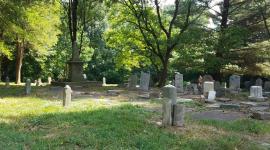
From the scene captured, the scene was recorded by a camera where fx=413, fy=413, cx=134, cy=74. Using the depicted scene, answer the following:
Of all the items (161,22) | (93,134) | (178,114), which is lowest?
(93,134)

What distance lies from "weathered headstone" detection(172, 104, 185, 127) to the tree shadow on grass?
0.61 metres

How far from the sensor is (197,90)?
22.3 meters

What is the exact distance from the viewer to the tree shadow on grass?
846cm

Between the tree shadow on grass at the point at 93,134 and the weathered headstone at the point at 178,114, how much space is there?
608 mm

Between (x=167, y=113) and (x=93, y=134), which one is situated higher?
(x=167, y=113)

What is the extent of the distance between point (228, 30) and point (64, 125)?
19.1m

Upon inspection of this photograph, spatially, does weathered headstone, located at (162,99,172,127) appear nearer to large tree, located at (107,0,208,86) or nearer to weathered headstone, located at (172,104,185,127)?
weathered headstone, located at (172,104,185,127)

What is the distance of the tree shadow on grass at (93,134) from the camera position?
8.46 metres

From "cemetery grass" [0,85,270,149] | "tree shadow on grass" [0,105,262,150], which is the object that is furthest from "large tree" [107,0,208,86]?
"tree shadow on grass" [0,105,262,150]

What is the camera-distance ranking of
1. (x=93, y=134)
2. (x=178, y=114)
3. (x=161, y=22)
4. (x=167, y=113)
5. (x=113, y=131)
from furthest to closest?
(x=161, y=22), (x=178, y=114), (x=167, y=113), (x=113, y=131), (x=93, y=134)

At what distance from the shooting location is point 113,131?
959 centimetres

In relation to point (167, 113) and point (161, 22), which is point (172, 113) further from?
point (161, 22)

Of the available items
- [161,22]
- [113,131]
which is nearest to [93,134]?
[113,131]

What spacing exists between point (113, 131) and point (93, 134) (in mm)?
582
